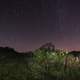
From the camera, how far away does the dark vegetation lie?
16734 mm

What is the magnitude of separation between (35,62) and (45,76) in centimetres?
259

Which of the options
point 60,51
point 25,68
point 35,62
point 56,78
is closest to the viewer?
point 56,78

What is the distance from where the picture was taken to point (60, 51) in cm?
2069

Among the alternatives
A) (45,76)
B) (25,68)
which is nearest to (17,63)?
(25,68)

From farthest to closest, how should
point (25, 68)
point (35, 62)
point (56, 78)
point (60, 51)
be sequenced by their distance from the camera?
point (60, 51) → point (35, 62) → point (25, 68) → point (56, 78)

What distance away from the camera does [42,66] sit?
18.3 meters

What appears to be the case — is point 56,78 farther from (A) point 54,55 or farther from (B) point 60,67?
(A) point 54,55

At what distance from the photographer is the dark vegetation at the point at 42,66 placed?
54.9 ft

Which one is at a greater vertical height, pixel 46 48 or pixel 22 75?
pixel 46 48

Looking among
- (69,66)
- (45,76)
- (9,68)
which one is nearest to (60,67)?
(69,66)

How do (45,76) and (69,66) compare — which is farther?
(69,66)

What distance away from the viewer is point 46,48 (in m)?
21.4

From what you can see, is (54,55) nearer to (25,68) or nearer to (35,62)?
(35,62)

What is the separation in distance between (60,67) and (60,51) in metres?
2.61
